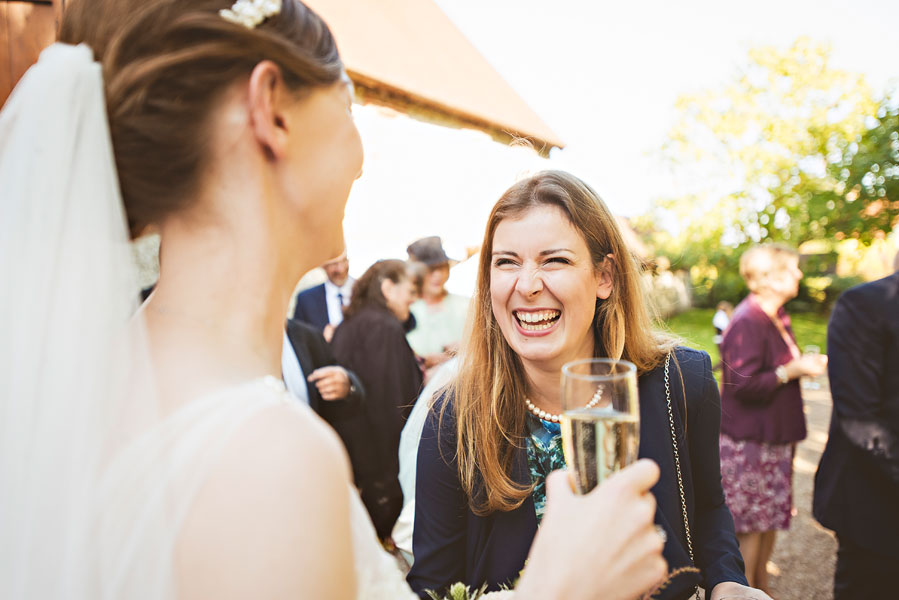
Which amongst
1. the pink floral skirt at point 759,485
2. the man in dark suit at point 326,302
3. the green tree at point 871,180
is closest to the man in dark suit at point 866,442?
the pink floral skirt at point 759,485

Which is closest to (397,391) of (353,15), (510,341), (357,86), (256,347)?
(510,341)

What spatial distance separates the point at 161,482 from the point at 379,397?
3532mm

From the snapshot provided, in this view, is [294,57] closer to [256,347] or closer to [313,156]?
[313,156]

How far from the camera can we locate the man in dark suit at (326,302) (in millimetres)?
5441

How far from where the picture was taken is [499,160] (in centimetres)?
1077

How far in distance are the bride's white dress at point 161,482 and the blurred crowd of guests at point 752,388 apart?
1.76 metres

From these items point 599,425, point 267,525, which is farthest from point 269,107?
point 599,425

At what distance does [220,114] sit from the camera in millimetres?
995

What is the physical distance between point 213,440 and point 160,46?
2.14ft

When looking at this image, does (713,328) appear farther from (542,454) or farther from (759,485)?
(542,454)

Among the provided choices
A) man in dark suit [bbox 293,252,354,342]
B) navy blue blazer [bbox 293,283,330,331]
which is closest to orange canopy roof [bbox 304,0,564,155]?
man in dark suit [bbox 293,252,354,342]

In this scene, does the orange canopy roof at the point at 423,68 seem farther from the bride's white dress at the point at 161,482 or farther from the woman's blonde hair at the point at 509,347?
the bride's white dress at the point at 161,482

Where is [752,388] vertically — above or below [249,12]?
below

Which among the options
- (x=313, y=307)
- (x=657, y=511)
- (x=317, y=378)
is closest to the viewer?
(x=657, y=511)
